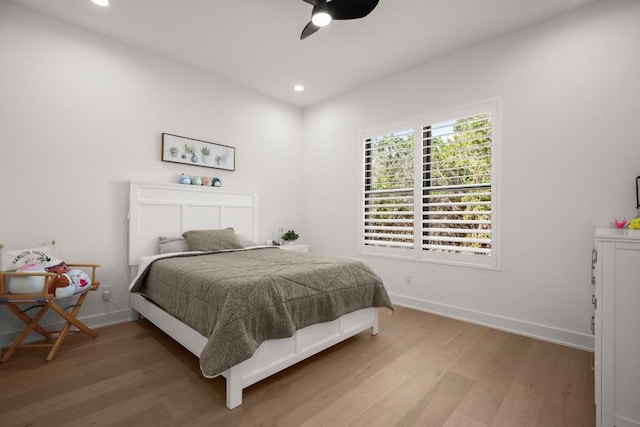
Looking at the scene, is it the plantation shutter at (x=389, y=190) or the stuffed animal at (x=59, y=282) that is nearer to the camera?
the stuffed animal at (x=59, y=282)

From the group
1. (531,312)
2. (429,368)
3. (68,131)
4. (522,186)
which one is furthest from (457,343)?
(68,131)

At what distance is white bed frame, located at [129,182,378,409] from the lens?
6.38ft

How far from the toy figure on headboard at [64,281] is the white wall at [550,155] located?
3.33 metres

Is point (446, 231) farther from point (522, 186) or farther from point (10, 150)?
point (10, 150)

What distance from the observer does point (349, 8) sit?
224 cm

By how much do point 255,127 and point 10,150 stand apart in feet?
8.54

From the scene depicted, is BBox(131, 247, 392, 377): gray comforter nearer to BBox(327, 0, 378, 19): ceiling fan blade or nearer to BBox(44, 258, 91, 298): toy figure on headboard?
BBox(44, 258, 91, 298): toy figure on headboard

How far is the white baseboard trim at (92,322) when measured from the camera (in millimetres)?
2549

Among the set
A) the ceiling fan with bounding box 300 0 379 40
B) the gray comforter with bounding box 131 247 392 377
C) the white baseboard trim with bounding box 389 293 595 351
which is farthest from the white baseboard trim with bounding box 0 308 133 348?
the ceiling fan with bounding box 300 0 379 40

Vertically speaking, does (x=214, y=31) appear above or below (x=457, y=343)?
above

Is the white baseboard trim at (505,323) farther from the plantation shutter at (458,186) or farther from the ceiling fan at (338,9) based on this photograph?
the ceiling fan at (338,9)

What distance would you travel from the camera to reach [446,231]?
3391mm

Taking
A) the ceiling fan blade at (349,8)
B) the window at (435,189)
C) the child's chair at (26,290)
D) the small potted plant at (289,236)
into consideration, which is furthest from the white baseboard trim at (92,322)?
the ceiling fan blade at (349,8)

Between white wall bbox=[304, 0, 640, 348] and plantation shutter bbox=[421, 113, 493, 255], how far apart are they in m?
0.18
